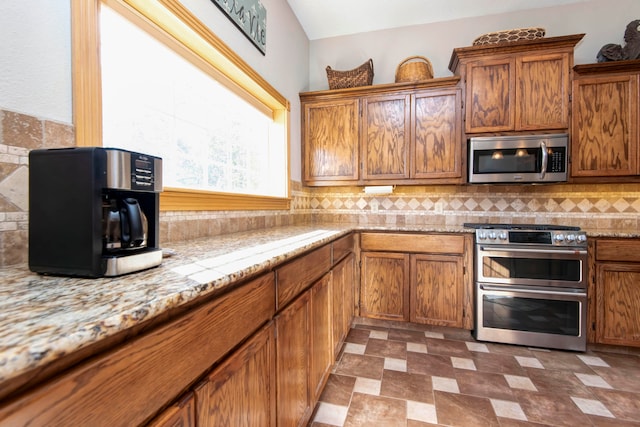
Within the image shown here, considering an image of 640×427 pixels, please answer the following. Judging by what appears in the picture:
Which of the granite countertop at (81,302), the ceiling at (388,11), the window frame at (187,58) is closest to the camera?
the granite countertop at (81,302)

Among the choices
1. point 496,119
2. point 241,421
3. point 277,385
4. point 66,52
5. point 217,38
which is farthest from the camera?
point 496,119

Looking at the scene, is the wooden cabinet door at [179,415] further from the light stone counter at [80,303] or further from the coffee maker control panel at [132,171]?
the coffee maker control panel at [132,171]

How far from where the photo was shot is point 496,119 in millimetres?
2521

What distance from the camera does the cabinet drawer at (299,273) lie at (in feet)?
3.55

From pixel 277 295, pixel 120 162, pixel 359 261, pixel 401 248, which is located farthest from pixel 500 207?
pixel 120 162

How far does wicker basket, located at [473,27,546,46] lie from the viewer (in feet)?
7.93

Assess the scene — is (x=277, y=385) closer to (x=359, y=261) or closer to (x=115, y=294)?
(x=115, y=294)

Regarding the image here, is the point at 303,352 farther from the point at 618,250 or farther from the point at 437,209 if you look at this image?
the point at 618,250

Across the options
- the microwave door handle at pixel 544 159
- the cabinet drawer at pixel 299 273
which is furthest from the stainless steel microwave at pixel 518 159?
the cabinet drawer at pixel 299 273

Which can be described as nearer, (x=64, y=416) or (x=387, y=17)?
(x=64, y=416)

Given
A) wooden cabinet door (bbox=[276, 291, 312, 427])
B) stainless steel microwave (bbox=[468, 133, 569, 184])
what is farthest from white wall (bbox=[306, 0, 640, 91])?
wooden cabinet door (bbox=[276, 291, 312, 427])

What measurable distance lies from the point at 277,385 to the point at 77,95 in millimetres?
1201

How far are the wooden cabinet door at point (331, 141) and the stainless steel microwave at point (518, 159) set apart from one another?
107cm

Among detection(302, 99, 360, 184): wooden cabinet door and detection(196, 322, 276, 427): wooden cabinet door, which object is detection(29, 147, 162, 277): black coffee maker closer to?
detection(196, 322, 276, 427): wooden cabinet door
